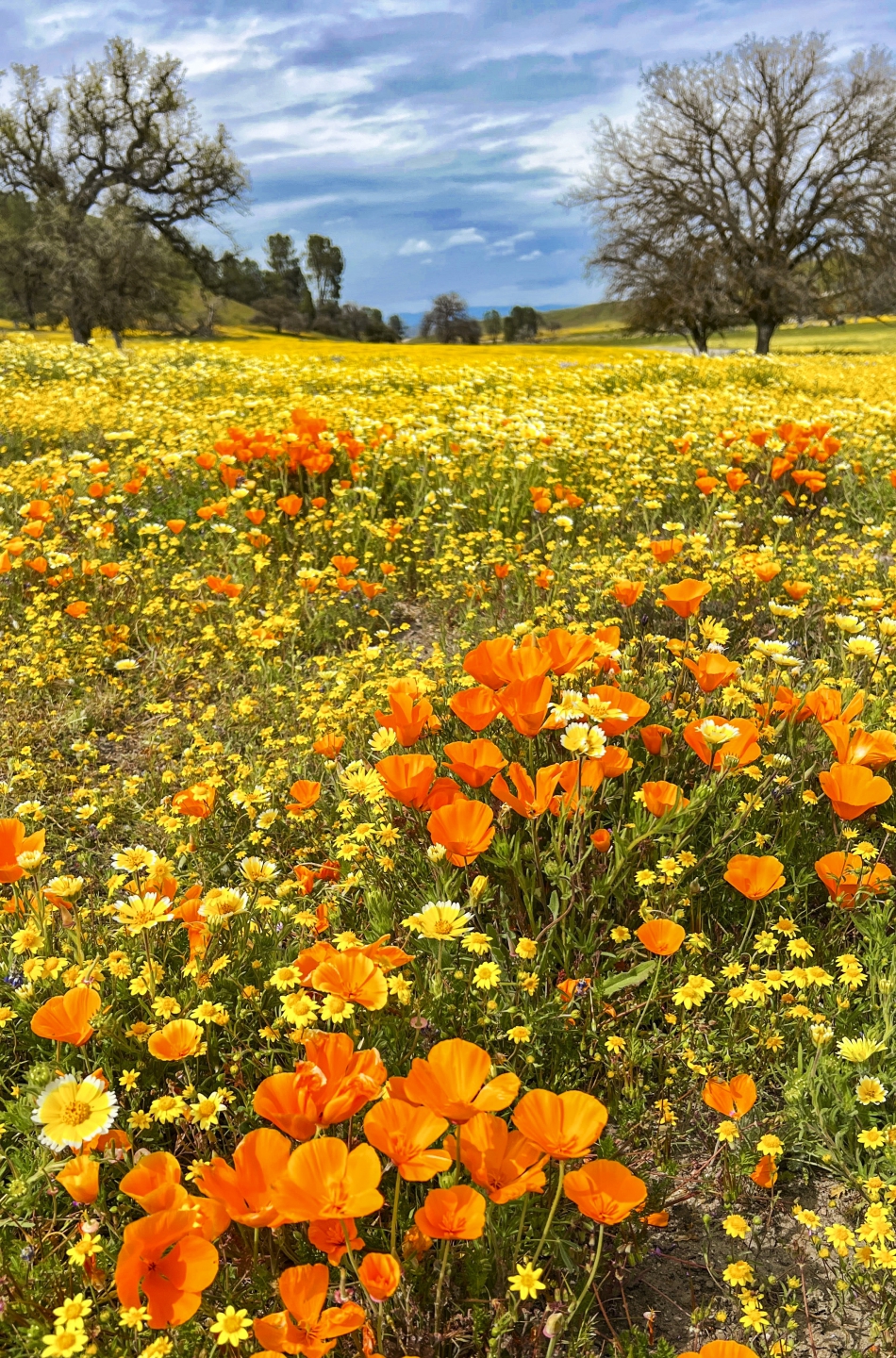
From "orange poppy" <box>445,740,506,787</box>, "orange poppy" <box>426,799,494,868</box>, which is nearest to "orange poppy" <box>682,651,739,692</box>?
"orange poppy" <box>445,740,506,787</box>

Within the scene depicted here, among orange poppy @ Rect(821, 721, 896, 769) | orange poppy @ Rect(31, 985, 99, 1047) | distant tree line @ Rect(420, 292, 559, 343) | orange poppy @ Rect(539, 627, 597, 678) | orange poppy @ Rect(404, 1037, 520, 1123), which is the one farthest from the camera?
distant tree line @ Rect(420, 292, 559, 343)

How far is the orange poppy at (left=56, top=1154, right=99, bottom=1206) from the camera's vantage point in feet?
4.13

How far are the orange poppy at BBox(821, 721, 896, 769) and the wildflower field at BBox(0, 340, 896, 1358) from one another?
0.02 m

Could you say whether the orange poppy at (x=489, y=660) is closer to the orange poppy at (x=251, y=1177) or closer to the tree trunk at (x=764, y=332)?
the orange poppy at (x=251, y=1177)

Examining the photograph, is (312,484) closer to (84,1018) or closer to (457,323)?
(84,1018)

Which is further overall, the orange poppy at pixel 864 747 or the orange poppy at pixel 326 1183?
the orange poppy at pixel 864 747

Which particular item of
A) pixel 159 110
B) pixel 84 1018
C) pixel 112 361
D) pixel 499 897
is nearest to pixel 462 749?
pixel 499 897

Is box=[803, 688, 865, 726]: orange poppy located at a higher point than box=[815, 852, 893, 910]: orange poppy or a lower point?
higher

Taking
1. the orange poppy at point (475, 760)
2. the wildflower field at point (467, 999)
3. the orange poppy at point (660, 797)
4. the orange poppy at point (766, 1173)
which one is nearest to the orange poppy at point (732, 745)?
the wildflower field at point (467, 999)

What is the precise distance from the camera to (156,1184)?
1235 mm

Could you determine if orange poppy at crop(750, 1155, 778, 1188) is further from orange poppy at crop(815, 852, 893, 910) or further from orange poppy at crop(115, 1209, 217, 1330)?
orange poppy at crop(115, 1209, 217, 1330)

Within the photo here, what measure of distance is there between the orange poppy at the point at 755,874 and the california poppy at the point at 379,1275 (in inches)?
38.7

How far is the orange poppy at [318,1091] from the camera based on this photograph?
1.19 meters

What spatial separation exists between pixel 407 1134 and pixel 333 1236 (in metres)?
0.16
